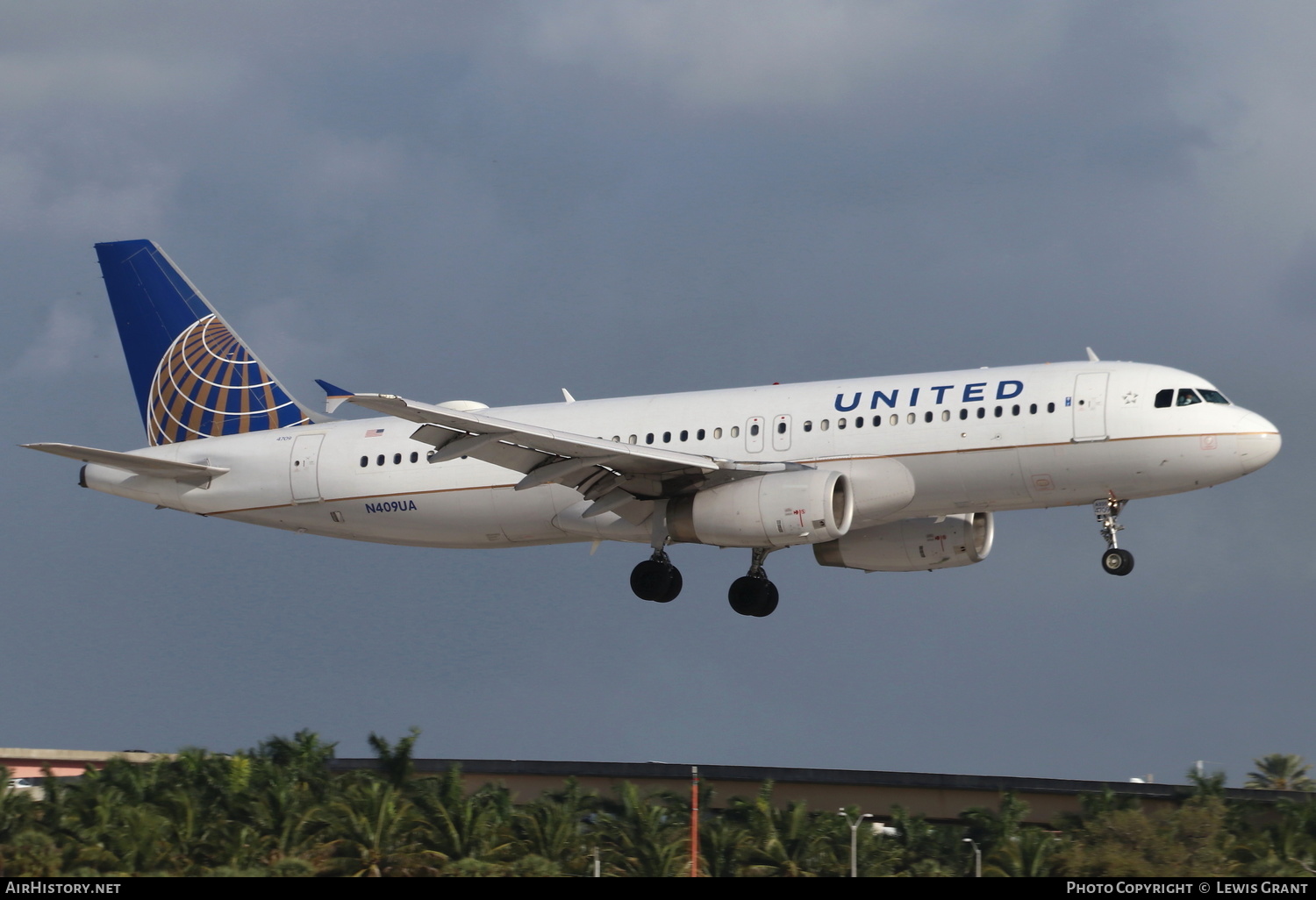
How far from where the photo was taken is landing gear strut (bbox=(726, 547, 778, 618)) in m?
42.4

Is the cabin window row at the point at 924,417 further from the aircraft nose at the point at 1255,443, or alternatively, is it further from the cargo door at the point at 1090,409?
the aircraft nose at the point at 1255,443

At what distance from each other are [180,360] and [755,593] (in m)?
17.6

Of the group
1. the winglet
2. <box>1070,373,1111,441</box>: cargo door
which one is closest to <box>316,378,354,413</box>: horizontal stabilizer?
the winglet

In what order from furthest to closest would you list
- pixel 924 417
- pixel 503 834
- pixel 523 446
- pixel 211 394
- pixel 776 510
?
pixel 503 834, pixel 211 394, pixel 523 446, pixel 924 417, pixel 776 510

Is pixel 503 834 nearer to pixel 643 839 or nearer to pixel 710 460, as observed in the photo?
pixel 643 839

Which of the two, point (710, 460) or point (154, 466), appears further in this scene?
point (154, 466)

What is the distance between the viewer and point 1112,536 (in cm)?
3762

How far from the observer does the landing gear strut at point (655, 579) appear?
40.0 meters

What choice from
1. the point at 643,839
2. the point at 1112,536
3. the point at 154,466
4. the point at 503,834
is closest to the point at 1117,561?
the point at 1112,536

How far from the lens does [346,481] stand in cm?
4244

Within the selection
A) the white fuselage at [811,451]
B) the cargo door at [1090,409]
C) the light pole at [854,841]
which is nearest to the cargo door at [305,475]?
the white fuselage at [811,451]

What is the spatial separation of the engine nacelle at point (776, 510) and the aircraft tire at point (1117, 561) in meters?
5.93


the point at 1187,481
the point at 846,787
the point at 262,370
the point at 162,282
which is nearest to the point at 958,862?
the point at 846,787

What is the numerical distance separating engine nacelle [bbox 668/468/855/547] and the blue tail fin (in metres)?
13.3
